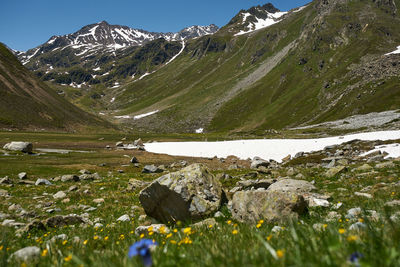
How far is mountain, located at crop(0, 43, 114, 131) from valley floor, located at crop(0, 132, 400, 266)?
6607 centimetres

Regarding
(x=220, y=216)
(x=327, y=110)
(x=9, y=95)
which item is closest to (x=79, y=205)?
(x=220, y=216)

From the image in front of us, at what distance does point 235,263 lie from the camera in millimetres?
2182

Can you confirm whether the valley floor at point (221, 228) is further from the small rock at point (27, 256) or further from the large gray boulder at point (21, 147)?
the large gray boulder at point (21, 147)

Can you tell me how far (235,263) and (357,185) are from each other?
596 inches

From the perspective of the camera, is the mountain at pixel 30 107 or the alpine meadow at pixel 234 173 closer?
the alpine meadow at pixel 234 173

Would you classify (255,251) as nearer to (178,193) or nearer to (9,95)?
(178,193)

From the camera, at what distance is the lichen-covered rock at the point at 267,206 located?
7.29m

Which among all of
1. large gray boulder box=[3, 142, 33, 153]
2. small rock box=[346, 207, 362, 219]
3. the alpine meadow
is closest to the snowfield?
the alpine meadow

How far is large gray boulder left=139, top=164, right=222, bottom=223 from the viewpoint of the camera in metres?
9.92

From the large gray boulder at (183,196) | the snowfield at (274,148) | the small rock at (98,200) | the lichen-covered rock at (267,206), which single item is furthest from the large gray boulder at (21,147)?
the lichen-covered rock at (267,206)

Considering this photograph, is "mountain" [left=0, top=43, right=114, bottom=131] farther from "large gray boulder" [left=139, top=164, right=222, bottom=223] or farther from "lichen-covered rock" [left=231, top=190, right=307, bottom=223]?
"lichen-covered rock" [left=231, top=190, right=307, bottom=223]

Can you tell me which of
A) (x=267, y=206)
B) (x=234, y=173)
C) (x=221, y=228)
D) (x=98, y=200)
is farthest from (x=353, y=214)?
(x=234, y=173)

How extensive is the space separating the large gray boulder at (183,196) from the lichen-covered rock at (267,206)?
197cm

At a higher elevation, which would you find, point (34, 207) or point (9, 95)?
point (9, 95)
